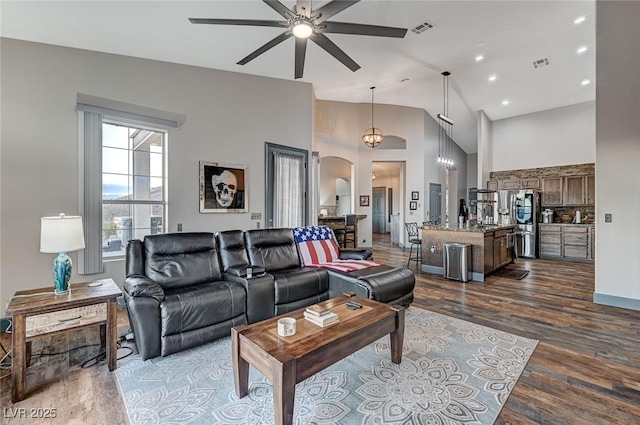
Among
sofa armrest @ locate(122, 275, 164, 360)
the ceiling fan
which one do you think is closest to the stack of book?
sofa armrest @ locate(122, 275, 164, 360)

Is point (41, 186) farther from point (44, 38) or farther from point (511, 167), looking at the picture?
point (511, 167)

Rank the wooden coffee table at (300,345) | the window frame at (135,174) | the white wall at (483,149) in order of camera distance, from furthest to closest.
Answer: the white wall at (483,149) → the window frame at (135,174) → the wooden coffee table at (300,345)

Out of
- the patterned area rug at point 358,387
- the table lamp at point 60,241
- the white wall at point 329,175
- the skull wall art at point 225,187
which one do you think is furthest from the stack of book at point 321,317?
the white wall at point 329,175

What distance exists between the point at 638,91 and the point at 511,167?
16.0 ft

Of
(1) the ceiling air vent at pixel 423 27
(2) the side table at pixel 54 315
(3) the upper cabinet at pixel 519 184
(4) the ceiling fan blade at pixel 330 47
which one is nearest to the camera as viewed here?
(2) the side table at pixel 54 315

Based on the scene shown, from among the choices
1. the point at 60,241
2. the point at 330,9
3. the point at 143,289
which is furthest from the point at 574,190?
the point at 60,241

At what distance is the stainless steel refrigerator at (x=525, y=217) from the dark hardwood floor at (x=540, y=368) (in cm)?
337

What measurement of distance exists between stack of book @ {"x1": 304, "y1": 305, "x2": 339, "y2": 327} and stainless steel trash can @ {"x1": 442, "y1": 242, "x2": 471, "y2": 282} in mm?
3714

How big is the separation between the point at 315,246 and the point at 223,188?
1835 millimetres

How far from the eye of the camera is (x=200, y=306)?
258 centimetres

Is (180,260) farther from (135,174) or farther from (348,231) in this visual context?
(348,231)

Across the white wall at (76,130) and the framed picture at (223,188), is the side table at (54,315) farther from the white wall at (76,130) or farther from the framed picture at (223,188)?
the framed picture at (223,188)

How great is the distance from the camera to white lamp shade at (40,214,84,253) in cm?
225

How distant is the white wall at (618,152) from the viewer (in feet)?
11.9
